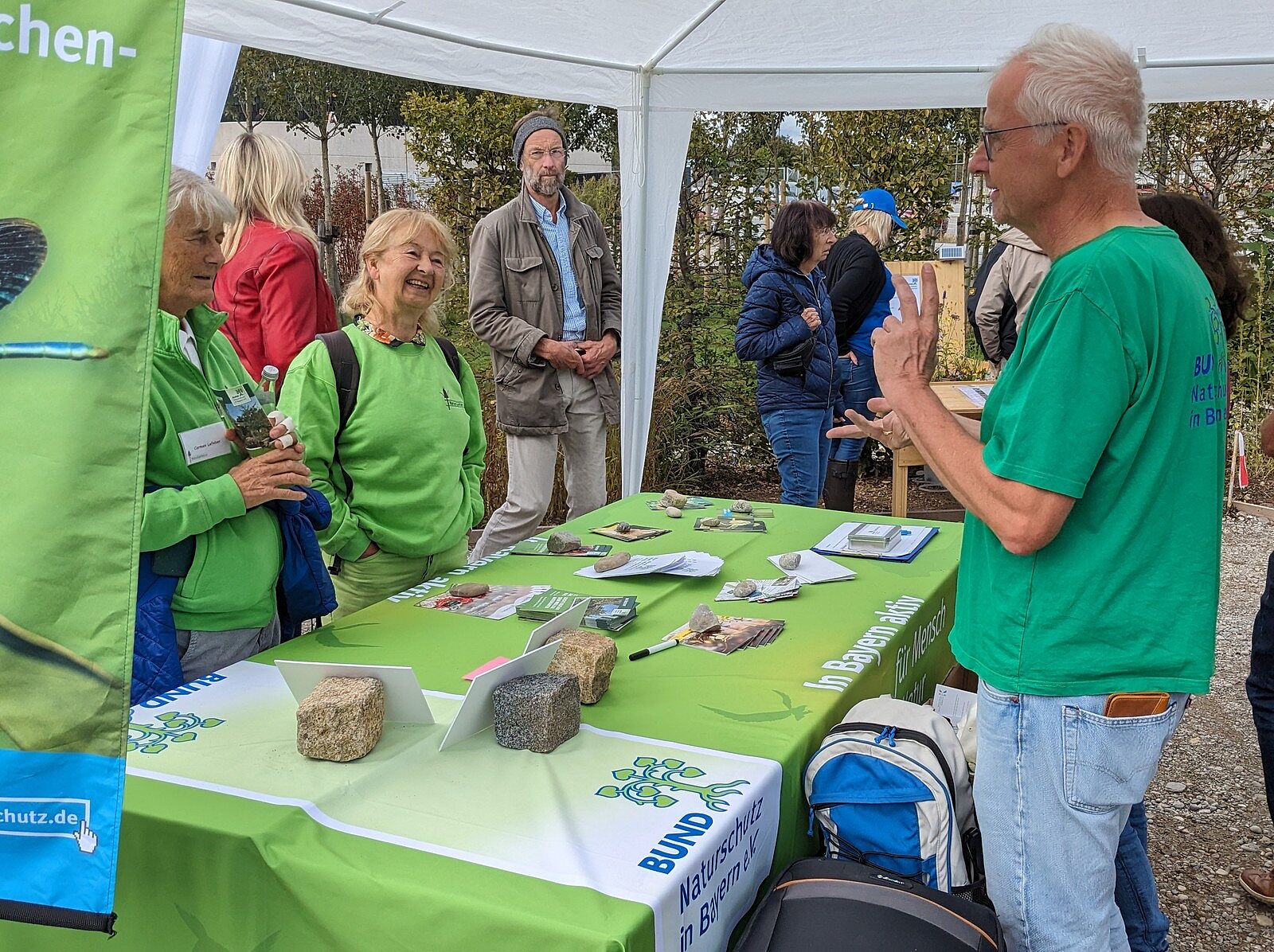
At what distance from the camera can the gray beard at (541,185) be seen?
437cm

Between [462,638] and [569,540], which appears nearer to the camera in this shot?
[462,638]

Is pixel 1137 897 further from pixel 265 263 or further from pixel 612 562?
pixel 265 263

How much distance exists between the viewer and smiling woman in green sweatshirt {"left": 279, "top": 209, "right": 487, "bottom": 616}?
2553mm

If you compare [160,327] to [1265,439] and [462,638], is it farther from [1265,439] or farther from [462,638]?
[1265,439]

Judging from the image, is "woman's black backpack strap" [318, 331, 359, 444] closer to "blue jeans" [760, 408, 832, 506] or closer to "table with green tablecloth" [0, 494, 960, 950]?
"table with green tablecloth" [0, 494, 960, 950]

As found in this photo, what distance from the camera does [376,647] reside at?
2.15 metres

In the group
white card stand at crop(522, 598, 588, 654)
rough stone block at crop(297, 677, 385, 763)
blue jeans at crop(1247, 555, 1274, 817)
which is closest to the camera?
rough stone block at crop(297, 677, 385, 763)

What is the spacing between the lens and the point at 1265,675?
2355mm

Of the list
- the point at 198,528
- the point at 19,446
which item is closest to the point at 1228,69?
the point at 198,528

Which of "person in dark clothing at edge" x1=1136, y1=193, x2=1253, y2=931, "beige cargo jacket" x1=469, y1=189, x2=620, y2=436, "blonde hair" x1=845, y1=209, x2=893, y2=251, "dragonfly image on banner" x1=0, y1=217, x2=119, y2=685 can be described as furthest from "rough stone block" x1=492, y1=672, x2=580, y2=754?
"blonde hair" x1=845, y1=209, x2=893, y2=251

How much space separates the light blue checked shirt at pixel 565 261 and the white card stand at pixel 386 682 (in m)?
2.92

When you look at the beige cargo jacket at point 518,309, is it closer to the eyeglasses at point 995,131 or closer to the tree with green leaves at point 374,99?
the eyeglasses at point 995,131

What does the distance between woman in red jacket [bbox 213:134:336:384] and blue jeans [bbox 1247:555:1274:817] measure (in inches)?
107

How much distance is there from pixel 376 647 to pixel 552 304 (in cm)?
251
